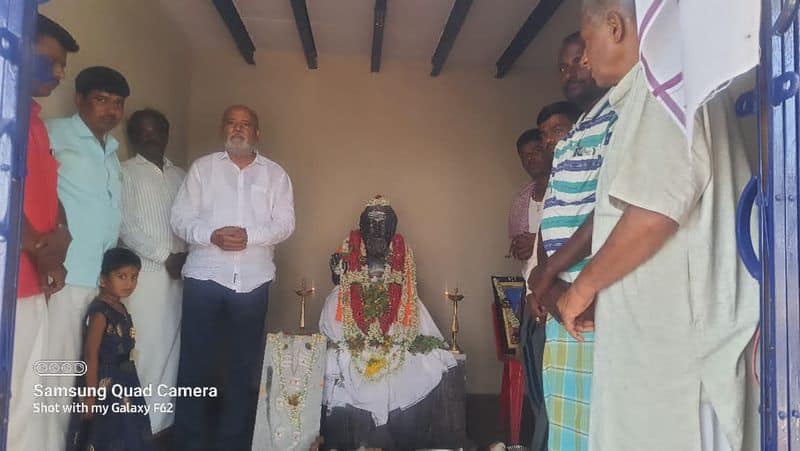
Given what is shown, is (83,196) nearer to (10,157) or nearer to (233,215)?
(233,215)

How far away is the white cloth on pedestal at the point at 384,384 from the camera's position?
3.92 metres

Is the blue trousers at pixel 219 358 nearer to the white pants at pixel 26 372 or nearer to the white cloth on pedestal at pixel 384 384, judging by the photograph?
the white cloth on pedestal at pixel 384 384

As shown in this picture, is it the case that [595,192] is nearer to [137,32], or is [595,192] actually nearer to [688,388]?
[688,388]

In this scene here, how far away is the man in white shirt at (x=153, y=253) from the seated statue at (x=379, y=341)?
1.03 metres

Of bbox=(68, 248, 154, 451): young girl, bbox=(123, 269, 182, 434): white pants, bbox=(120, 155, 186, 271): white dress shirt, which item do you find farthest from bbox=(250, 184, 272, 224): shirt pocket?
bbox=(68, 248, 154, 451): young girl

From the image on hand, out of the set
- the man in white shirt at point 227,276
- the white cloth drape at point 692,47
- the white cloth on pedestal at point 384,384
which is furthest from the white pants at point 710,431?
the man in white shirt at point 227,276

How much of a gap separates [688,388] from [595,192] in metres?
0.58

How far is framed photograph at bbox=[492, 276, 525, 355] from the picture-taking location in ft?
14.1

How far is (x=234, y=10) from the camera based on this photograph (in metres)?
4.66

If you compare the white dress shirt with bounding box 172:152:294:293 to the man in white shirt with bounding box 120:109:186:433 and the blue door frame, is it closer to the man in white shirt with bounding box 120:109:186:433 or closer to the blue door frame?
the man in white shirt with bounding box 120:109:186:433

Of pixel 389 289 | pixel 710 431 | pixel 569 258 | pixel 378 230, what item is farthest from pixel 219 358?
pixel 710 431

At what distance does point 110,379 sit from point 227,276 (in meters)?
0.95

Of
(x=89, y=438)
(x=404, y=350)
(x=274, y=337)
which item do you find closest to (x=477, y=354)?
(x=404, y=350)

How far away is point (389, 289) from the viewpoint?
14.6 ft
